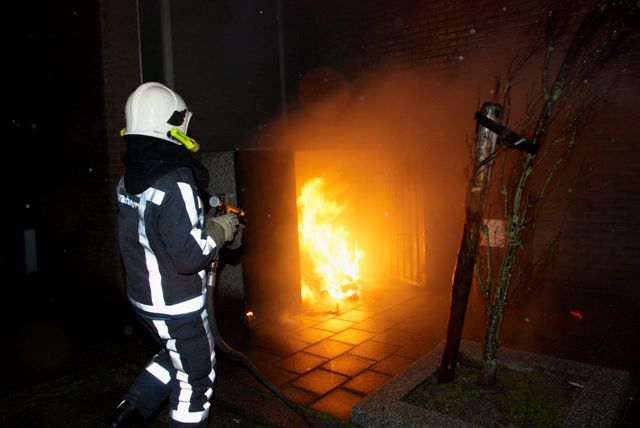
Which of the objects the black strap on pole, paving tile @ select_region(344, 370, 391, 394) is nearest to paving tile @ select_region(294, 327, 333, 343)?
paving tile @ select_region(344, 370, 391, 394)

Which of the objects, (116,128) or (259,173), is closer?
(259,173)

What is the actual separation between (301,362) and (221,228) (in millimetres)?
2236

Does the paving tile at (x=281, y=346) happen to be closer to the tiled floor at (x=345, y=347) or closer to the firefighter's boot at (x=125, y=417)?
the tiled floor at (x=345, y=347)

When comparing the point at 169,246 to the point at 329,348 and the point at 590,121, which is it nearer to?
the point at 329,348

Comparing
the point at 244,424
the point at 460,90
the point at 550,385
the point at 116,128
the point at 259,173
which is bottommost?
the point at 244,424

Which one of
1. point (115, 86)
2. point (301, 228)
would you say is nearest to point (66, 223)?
point (115, 86)

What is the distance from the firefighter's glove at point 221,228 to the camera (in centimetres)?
338

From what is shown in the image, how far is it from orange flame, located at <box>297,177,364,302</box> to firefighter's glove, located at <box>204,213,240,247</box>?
3616 mm

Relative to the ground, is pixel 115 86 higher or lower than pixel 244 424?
higher

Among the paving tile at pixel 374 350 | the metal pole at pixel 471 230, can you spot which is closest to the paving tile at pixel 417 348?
the paving tile at pixel 374 350

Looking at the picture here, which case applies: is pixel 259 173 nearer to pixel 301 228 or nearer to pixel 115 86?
pixel 301 228

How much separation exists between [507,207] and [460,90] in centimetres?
439

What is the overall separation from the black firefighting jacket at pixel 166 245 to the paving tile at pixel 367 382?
1.88 m

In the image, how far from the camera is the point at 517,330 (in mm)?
5730
